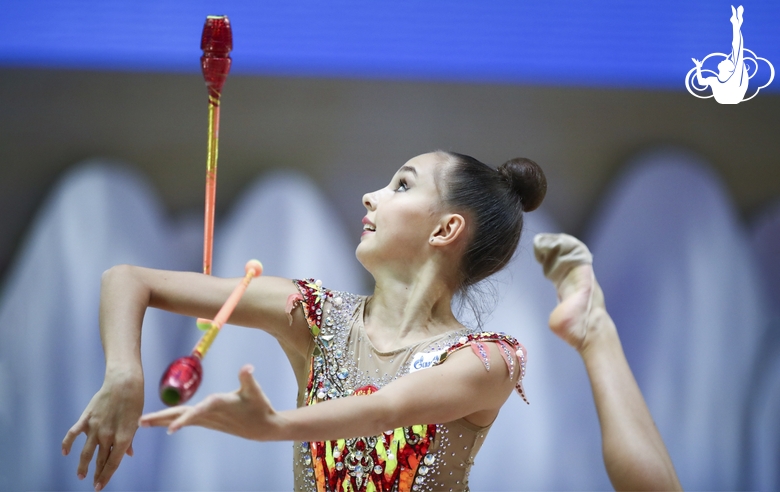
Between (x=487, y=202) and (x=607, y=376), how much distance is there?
71 centimetres

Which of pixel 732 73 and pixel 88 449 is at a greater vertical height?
pixel 732 73

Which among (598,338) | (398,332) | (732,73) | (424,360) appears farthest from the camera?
(732,73)

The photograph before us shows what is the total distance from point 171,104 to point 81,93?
10.5 inches

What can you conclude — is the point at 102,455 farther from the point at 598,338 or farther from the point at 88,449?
the point at 598,338

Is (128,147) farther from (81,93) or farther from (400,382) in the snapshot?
(400,382)

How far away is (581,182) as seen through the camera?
2.51m

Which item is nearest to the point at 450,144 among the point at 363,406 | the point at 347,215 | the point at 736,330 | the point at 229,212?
the point at 347,215

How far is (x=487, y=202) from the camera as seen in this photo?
1.76 meters

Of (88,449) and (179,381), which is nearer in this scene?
(179,381)

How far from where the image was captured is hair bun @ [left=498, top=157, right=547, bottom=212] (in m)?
1.80

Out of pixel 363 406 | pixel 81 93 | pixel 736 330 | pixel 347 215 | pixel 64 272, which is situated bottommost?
pixel 363 406

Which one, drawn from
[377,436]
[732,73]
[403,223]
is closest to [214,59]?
[403,223]

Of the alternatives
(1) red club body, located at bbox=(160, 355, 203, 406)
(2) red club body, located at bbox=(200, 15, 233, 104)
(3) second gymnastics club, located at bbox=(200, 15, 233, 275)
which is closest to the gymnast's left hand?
(1) red club body, located at bbox=(160, 355, 203, 406)

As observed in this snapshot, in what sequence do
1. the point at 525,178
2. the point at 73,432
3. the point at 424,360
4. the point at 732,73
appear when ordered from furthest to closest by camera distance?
the point at 732,73, the point at 525,178, the point at 424,360, the point at 73,432
